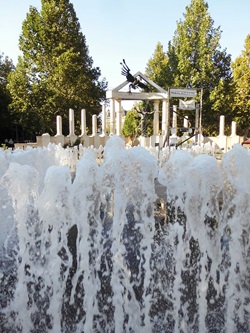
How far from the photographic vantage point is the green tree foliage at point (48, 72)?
27.0 m

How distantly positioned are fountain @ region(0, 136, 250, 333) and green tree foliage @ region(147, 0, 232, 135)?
26390mm

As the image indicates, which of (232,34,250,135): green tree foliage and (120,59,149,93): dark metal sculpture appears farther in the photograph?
(232,34,250,135): green tree foliage

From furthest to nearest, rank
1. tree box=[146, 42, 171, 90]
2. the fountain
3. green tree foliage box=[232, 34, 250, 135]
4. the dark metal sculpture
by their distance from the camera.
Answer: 1. tree box=[146, 42, 171, 90]
2. green tree foliage box=[232, 34, 250, 135]
3. the dark metal sculpture
4. the fountain

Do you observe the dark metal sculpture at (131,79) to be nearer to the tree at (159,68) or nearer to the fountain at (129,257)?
the tree at (159,68)

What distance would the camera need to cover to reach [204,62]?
2914cm

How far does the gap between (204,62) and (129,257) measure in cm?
2764

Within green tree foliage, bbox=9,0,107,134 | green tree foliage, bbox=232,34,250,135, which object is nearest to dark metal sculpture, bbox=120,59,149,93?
green tree foliage, bbox=9,0,107,134

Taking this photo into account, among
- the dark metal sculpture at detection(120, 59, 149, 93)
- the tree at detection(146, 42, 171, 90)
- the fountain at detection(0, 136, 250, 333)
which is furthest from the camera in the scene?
the tree at detection(146, 42, 171, 90)

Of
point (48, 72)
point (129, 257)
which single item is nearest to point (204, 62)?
point (48, 72)

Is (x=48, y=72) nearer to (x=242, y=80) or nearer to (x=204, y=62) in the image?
(x=204, y=62)

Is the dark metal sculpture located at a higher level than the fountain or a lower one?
higher

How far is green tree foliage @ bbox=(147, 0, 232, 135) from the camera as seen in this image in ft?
95.6

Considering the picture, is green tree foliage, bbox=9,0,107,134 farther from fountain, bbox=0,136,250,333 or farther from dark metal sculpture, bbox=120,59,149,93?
fountain, bbox=0,136,250,333

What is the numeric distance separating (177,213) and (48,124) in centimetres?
2504
